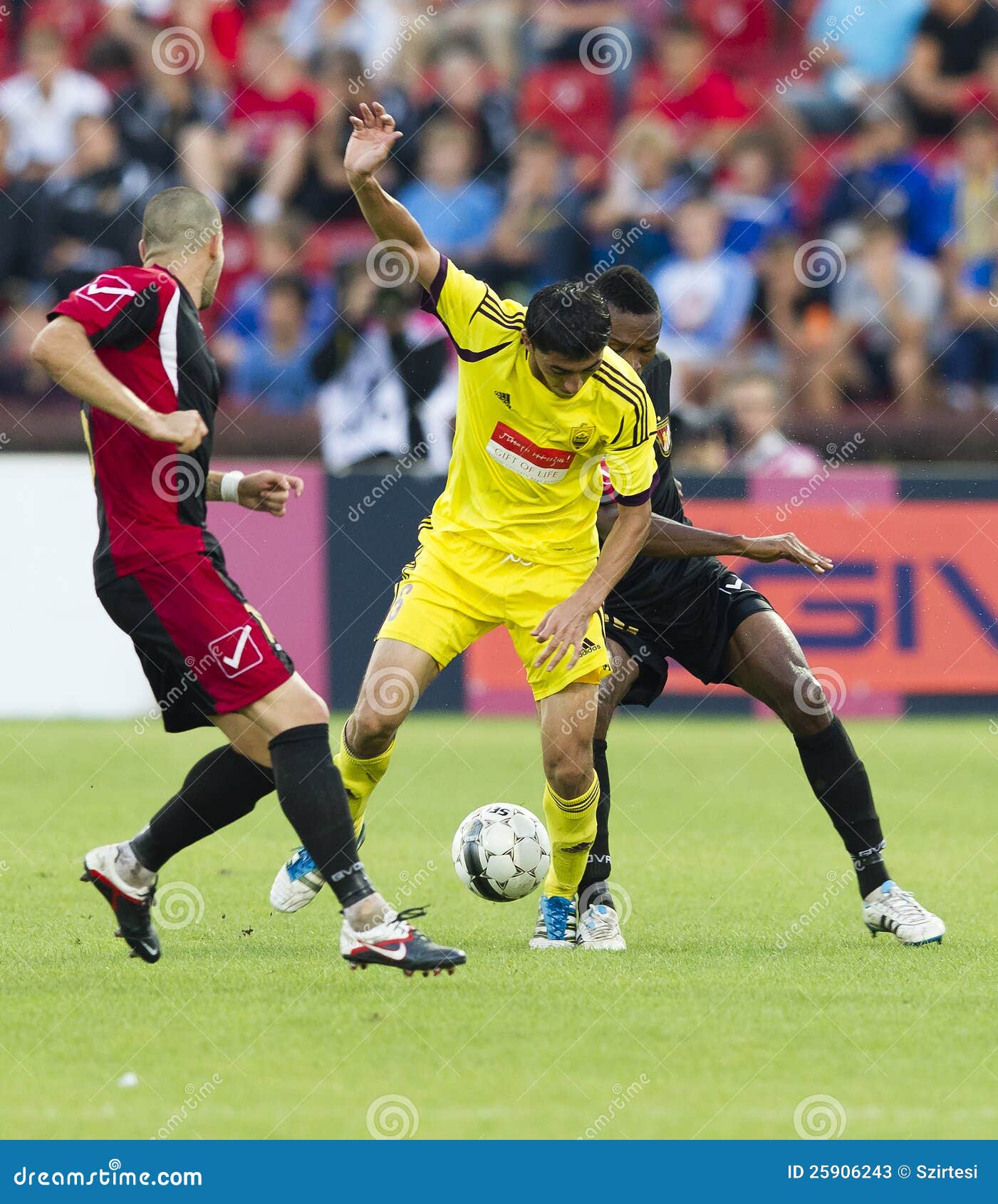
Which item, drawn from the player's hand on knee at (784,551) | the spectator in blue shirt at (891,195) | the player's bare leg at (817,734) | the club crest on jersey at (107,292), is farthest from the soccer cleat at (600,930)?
the spectator in blue shirt at (891,195)

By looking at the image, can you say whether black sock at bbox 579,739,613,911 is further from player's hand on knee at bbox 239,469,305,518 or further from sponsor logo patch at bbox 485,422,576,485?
player's hand on knee at bbox 239,469,305,518

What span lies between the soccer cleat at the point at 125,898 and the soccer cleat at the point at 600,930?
1.51m

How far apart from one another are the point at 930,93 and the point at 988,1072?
13.1 m

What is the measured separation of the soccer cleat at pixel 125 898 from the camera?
5809 millimetres

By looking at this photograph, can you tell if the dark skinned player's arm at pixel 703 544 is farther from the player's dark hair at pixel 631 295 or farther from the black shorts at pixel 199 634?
the black shorts at pixel 199 634

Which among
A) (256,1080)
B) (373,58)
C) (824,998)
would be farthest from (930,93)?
(256,1080)

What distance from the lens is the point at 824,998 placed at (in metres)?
5.61

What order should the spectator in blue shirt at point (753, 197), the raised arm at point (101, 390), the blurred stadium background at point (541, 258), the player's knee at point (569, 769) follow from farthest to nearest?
the spectator in blue shirt at point (753, 197)
the blurred stadium background at point (541, 258)
the player's knee at point (569, 769)
the raised arm at point (101, 390)

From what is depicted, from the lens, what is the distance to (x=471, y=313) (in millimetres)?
6301

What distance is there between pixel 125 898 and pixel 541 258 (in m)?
10.2

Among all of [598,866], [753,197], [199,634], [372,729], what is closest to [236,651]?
[199,634]

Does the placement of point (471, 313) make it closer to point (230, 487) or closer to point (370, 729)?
point (230, 487)

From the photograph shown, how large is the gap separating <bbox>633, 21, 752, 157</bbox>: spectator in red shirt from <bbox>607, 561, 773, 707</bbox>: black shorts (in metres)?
10.1

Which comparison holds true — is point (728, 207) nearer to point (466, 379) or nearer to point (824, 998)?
point (466, 379)
